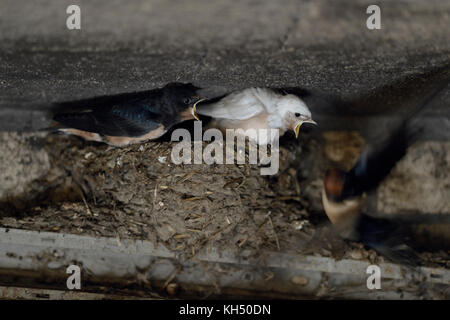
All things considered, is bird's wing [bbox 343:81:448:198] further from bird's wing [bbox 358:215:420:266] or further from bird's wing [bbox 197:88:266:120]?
bird's wing [bbox 197:88:266:120]

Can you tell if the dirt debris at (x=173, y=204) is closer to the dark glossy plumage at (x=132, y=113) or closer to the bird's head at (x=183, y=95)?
the dark glossy plumage at (x=132, y=113)

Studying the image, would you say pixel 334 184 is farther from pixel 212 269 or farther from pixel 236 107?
pixel 212 269

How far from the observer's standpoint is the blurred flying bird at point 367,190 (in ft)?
7.35

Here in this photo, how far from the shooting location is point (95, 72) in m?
1.68

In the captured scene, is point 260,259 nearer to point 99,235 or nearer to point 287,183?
point 287,183

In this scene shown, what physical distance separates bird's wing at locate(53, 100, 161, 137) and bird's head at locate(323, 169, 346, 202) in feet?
3.32

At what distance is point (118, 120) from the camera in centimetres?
199

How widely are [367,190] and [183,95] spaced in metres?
1.24

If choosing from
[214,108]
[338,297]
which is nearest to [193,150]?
[214,108]

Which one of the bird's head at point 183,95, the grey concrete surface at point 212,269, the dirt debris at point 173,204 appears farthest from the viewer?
the grey concrete surface at point 212,269

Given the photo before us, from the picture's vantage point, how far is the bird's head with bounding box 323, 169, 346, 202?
7.39 feet

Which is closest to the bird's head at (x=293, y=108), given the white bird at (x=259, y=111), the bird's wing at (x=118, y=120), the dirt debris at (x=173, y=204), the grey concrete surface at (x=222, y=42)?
the white bird at (x=259, y=111)

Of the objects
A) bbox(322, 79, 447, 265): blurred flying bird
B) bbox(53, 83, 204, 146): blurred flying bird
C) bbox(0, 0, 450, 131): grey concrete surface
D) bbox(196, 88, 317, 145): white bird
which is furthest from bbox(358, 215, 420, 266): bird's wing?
bbox(53, 83, 204, 146): blurred flying bird
